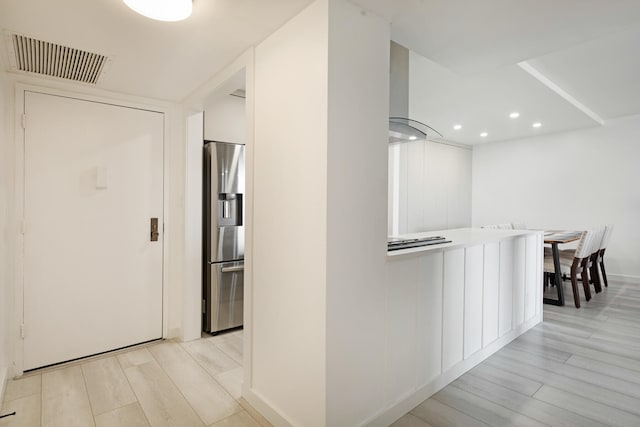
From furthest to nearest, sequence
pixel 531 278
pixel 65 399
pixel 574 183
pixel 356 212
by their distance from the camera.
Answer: pixel 574 183 → pixel 531 278 → pixel 65 399 → pixel 356 212

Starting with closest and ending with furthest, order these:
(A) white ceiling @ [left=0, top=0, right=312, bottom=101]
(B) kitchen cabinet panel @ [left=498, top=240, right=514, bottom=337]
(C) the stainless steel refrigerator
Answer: (A) white ceiling @ [left=0, top=0, right=312, bottom=101] < (B) kitchen cabinet panel @ [left=498, top=240, right=514, bottom=337] < (C) the stainless steel refrigerator

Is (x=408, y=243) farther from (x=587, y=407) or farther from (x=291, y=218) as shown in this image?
(x=587, y=407)

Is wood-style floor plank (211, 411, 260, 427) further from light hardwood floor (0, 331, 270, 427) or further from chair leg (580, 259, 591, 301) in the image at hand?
chair leg (580, 259, 591, 301)

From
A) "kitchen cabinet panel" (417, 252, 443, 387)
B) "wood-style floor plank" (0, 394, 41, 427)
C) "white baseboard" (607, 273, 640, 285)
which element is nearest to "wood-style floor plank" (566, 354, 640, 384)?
"kitchen cabinet panel" (417, 252, 443, 387)

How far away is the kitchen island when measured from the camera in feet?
6.15

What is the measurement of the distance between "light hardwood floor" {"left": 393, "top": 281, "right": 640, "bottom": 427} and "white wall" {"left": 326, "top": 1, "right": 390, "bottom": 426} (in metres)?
0.45

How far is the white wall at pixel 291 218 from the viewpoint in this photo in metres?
1.59

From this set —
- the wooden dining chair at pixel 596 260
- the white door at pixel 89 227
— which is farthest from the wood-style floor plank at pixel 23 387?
the wooden dining chair at pixel 596 260

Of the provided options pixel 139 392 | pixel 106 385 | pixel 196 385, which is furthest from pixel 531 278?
pixel 106 385

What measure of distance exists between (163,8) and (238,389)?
2225 millimetres

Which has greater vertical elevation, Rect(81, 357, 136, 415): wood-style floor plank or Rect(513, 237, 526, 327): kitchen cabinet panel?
Rect(513, 237, 526, 327): kitchen cabinet panel

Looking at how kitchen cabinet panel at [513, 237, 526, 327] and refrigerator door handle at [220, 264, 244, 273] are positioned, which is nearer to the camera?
kitchen cabinet panel at [513, 237, 526, 327]

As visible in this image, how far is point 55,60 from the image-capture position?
88.3 inches

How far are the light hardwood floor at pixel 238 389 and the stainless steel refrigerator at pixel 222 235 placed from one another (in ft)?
1.01
